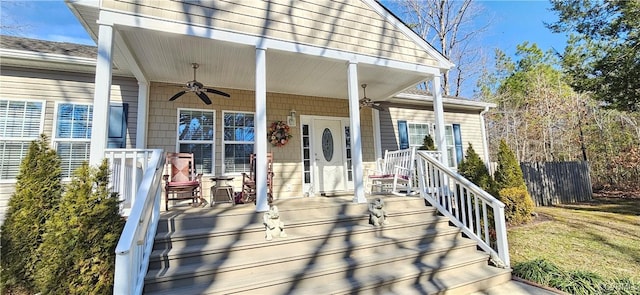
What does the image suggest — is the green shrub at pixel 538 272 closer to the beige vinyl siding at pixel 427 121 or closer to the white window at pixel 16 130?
the beige vinyl siding at pixel 427 121

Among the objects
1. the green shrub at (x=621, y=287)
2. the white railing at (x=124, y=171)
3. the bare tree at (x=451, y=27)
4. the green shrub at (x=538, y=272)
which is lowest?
the green shrub at (x=621, y=287)

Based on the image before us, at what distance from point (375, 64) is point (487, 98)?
1715 cm

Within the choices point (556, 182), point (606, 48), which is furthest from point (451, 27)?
point (556, 182)

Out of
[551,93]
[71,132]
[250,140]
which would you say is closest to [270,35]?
[250,140]

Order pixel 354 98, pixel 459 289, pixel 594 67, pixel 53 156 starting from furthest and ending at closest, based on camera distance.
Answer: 1. pixel 594 67
2. pixel 354 98
3. pixel 53 156
4. pixel 459 289

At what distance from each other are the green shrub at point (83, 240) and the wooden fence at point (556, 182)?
9.95 m

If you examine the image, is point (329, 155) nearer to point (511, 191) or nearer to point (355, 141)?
point (355, 141)

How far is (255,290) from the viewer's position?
254cm

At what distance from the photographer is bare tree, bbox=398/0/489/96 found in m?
16.1

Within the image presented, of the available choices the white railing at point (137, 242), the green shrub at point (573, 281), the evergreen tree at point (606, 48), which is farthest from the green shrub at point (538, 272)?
the evergreen tree at point (606, 48)

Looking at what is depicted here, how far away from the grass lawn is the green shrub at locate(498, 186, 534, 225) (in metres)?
0.20

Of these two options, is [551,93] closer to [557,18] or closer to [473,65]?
[473,65]

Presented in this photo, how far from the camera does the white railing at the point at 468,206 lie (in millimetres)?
3492

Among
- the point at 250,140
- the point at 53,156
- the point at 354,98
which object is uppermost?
the point at 354,98
